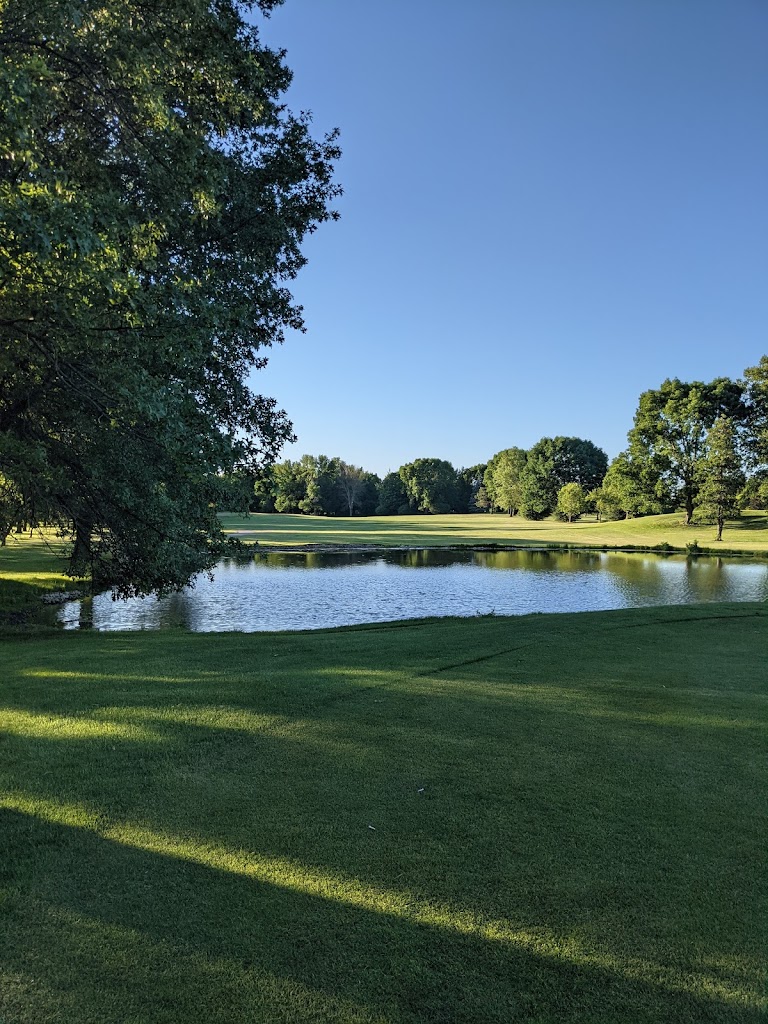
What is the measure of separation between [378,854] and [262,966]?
969 millimetres

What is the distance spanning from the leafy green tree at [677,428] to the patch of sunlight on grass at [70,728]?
213 ft

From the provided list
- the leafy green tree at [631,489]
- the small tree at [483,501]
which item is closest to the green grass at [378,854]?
the leafy green tree at [631,489]

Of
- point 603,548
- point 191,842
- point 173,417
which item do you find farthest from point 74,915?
point 603,548

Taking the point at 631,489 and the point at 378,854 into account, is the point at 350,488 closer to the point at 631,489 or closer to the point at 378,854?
the point at 631,489

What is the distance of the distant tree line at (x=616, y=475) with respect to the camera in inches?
2173

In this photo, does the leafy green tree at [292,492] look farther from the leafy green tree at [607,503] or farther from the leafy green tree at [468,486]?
the leafy green tree at [607,503]

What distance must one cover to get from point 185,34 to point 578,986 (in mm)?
9061

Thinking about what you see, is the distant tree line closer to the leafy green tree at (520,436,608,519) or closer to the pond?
Result: the leafy green tree at (520,436,608,519)

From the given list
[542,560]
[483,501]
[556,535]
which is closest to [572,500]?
[556,535]

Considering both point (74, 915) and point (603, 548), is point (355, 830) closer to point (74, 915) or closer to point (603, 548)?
point (74, 915)

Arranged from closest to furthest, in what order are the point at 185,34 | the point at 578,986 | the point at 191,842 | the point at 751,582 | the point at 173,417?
the point at 578,986 → the point at 191,842 → the point at 173,417 → the point at 185,34 → the point at 751,582

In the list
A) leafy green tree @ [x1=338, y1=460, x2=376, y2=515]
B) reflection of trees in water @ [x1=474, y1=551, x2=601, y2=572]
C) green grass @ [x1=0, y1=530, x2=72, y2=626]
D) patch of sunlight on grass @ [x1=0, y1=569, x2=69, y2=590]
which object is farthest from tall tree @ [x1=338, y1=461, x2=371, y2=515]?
patch of sunlight on grass @ [x1=0, y1=569, x2=69, y2=590]

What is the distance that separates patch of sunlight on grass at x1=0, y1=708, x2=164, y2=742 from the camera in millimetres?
5105

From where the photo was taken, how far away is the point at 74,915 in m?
2.90
